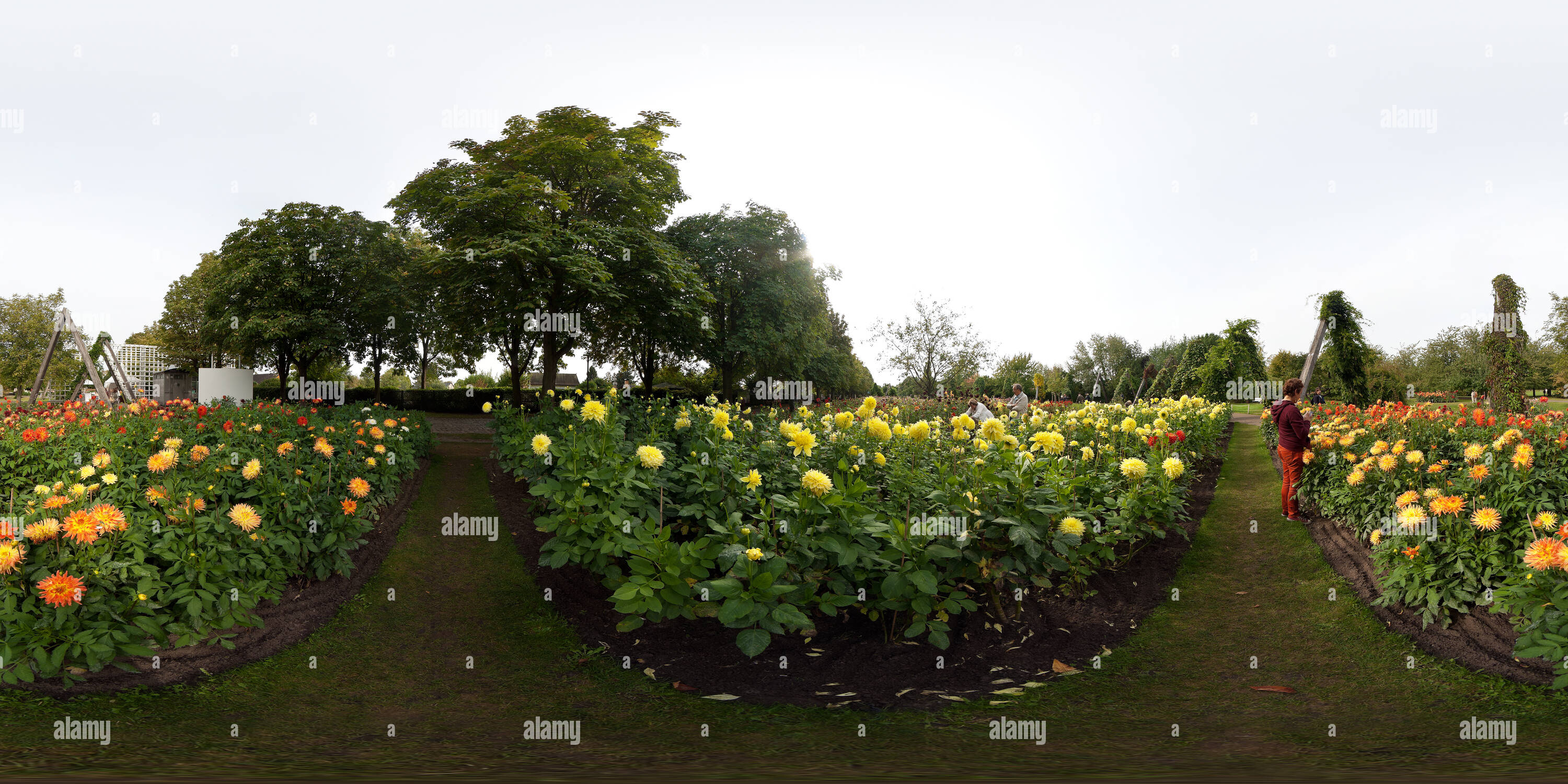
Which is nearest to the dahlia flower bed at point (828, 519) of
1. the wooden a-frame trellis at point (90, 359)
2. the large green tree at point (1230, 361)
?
the wooden a-frame trellis at point (90, 359)

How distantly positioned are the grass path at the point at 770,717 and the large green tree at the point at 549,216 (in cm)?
1097

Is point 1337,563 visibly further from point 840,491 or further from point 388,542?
point 388,542

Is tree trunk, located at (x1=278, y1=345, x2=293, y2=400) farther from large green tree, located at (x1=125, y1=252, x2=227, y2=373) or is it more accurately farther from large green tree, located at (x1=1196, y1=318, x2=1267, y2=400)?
large green tree, located at (x1=1196, y1=318, x2=1267, y2=400)

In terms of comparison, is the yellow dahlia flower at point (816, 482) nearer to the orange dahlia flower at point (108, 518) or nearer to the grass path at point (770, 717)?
the grass path at point (770, 717)

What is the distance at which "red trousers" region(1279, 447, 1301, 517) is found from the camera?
30.5 ft

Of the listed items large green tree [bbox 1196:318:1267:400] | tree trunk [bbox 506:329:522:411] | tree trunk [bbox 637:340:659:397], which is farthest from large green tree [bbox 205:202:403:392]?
large green tree [bbox 1196:318:1267:400]

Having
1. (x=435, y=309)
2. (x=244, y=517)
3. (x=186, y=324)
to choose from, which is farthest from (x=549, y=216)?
(x=186, y=324)

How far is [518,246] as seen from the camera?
587 inches

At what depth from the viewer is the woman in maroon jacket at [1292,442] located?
30.0 feet

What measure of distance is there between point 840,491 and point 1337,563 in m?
5.72

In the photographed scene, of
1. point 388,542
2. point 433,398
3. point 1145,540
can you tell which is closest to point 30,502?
point 388,542

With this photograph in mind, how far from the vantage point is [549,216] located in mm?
17250

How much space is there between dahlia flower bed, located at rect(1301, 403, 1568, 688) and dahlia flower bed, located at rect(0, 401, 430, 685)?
320 inches

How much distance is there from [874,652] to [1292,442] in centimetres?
720
